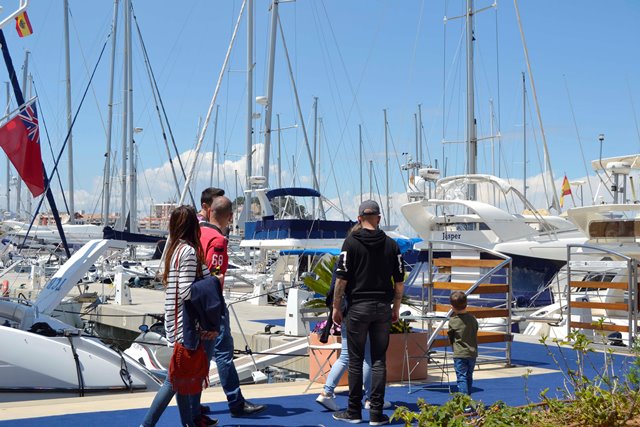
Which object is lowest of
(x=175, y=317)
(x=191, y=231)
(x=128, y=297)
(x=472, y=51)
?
(x=128, y=297)

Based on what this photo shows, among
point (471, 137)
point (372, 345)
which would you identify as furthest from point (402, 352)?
point (471, 137)

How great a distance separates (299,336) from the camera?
14.7 meters

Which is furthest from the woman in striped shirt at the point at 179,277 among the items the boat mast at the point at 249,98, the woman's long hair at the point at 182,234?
the boat mast at the point at 249,98

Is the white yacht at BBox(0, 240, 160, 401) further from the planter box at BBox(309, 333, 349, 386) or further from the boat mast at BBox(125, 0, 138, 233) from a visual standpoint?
the boat mast at BBox(125, 0, 138, 233)

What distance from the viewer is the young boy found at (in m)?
7.28

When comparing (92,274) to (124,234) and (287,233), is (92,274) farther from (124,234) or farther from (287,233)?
(287,233)

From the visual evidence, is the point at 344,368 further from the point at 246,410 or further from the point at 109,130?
the point at 109,130

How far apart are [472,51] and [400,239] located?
7015mm

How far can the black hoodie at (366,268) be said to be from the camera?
655 centimetres

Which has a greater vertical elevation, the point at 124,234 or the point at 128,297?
the point at 124,234

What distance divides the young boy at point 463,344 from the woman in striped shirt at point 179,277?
Answer: 2.52 metres

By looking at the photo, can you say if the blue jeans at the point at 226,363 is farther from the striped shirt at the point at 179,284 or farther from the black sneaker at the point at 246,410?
the striped shirt at the point at 179,284

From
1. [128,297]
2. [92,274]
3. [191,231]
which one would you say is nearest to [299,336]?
[191,231]

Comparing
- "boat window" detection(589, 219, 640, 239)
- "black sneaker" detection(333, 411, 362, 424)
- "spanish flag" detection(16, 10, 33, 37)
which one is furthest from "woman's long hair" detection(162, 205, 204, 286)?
"boat window" detection(589, 219, 640, 239)
